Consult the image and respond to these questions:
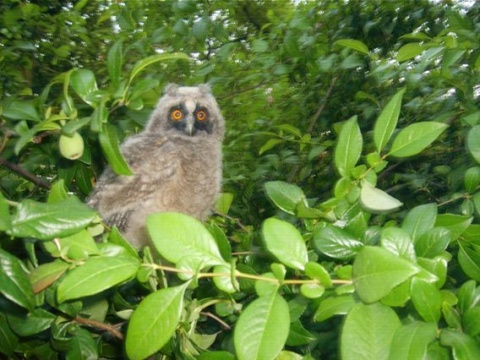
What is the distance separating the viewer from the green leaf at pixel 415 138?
95 cm

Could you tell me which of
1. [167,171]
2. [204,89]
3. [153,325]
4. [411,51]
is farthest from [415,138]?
[204,89]

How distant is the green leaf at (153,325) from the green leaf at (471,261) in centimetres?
63

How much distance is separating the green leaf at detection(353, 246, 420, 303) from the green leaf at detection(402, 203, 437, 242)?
9.8 inches

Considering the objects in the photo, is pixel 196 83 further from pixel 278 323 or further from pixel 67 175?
pixel 278 323

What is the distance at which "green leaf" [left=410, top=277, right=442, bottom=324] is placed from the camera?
767 millimetres

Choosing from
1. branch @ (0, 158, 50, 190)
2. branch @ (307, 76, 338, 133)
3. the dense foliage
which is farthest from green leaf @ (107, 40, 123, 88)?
branch @ (307, 76, 338, 133)

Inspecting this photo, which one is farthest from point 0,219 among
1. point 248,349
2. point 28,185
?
point 28,185

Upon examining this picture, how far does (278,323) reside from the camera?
744 mm

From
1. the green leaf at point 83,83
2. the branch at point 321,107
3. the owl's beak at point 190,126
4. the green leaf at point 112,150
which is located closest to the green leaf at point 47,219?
the green leaf at point 112,150

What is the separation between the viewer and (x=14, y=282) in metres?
0.83

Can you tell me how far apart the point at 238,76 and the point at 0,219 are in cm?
270

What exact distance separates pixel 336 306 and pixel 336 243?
6.9 inches

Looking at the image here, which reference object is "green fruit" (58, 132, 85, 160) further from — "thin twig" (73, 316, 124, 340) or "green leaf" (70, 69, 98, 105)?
"thin twig" (73, 316, 124, 340)

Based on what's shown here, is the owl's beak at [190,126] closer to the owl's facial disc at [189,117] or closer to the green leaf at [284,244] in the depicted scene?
the owl's facial disc at [189,117]
